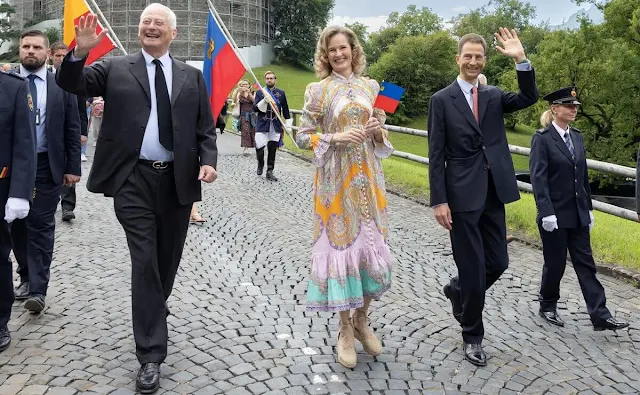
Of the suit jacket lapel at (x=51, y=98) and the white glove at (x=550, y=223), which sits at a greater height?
the suit jacket lapel at (x=51, y=98)

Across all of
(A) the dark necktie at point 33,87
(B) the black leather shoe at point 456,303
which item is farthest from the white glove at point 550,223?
(A) the dark necktie at point 33,87

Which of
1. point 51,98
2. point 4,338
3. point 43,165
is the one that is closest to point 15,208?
point 4,338

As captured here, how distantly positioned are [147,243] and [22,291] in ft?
7.49

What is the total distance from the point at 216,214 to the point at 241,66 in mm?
2206

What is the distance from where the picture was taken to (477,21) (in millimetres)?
78688

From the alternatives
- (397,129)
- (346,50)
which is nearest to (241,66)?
(346,50)

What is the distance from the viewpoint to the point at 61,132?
5688mm

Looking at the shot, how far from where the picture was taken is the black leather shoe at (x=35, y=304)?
196 inches

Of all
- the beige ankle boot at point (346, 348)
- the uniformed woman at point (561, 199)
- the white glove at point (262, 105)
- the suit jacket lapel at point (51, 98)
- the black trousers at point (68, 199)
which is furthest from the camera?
the white glove at point (262, 105)

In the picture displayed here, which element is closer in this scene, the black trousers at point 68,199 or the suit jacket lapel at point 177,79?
the suit jacket lapel at point 177,79

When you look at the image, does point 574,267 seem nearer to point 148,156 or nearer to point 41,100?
point 148,156

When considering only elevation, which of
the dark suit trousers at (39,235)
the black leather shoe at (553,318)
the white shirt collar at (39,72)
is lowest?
the black leather shoe at (553,318)

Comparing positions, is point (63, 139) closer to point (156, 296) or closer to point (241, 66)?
point (156, 296)

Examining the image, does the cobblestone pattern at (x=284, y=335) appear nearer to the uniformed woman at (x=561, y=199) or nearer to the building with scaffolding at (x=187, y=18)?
the uniformed woman at (x=561, y=199)
